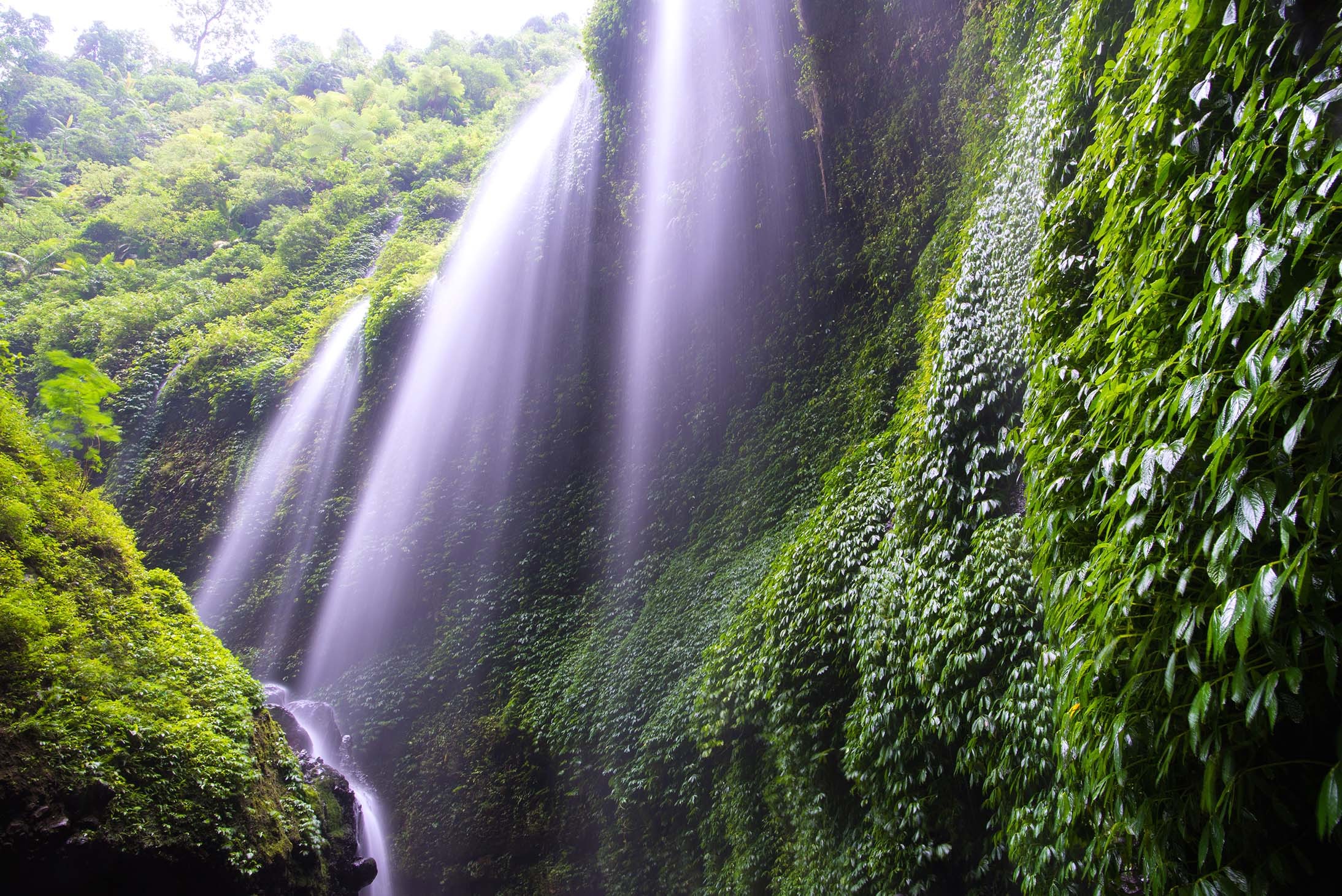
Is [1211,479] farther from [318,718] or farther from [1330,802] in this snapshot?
[318,718]

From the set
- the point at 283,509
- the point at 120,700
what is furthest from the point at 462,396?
the point at 120,700

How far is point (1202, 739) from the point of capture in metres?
1.71

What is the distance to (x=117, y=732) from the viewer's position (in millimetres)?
4402

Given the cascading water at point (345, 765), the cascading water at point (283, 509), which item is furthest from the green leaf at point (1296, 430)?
the cascading water at point (283, 509)

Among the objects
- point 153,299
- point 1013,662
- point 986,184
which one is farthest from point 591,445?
point 153,299

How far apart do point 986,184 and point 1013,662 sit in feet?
13.9

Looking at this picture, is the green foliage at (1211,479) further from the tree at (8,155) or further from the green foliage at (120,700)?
the tree at (8,155)

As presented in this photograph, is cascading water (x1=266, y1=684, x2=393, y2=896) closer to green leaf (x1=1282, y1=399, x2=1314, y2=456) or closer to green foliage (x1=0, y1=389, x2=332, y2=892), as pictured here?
green foliage (x1=0, y1=389, x2=332, y2=892)

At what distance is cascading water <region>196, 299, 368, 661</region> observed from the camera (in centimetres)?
1233

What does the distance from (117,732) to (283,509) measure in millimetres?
10001

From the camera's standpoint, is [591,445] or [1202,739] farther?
[591,445]

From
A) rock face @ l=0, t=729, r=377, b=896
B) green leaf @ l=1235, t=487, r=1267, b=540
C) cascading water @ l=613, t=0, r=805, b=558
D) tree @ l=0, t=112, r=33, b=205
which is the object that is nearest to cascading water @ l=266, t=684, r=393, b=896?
rock face @ l=0, t=729, r=377, b=896

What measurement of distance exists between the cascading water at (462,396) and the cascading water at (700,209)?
1873mm

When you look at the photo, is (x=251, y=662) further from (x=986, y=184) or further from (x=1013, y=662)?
(x=986, y=184)
